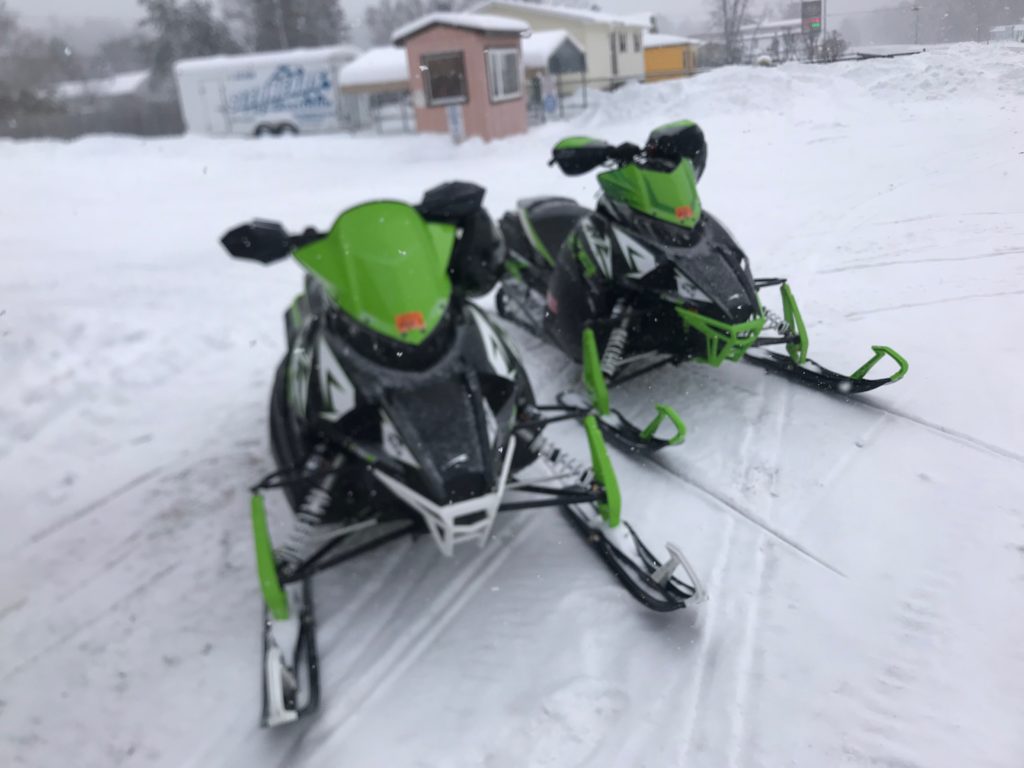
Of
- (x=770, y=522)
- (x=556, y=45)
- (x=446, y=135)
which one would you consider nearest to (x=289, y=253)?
(x=770, y=522)

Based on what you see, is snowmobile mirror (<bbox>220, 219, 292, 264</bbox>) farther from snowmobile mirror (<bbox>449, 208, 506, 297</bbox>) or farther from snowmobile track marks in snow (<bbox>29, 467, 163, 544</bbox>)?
snowmobile track marks in snow (<bbox>29, 467, 163, 544</bbox>)

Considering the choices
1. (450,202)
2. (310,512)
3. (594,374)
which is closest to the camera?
(310,512)

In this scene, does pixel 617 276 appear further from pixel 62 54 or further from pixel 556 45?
pixel 556 45

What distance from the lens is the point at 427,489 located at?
2367mm

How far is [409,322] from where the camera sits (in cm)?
265

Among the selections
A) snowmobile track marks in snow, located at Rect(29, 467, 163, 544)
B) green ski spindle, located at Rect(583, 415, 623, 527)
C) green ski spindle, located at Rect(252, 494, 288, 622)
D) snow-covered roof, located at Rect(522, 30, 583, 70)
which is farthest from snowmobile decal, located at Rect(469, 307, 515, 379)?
snow-covered roof, located at Rect(522, 30, 583, 70)

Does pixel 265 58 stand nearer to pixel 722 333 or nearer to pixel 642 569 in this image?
pixel 722 333

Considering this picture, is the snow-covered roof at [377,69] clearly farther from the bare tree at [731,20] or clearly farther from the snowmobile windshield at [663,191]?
the bare tree at [731,20]

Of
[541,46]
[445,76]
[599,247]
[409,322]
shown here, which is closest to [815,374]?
[599,247]

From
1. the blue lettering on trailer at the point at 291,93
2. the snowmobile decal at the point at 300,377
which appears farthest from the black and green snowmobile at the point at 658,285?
the blue lettering on trailer at the point at 291,93

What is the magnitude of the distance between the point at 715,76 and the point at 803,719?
341 centimetres

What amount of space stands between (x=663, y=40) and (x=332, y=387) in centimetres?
313

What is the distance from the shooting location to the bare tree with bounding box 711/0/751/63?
134 inches

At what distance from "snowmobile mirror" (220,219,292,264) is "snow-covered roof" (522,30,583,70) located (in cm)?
609
